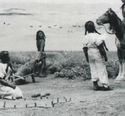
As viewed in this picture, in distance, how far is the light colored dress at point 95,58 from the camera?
1432 centimetres

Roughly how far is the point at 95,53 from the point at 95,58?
0.46 ft

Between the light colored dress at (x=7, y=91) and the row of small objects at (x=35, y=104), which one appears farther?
the light colored dress at (x=7, y=91)

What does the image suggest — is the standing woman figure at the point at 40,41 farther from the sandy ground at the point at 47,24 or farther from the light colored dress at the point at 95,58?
the light colored dress at the point at 95,58

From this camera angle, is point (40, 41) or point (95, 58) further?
point (40, 41)

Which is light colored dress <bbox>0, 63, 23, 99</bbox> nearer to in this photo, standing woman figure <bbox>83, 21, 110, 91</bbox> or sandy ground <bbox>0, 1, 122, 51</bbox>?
standing woman figure <bbox>83, 21, 110, 91</bbox>

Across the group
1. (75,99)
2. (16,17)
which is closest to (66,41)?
(16,17)

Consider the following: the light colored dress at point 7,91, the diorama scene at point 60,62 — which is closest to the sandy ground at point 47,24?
the diorama scene at point 60,62

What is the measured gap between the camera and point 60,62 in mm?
21766

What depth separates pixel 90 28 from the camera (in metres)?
14.3

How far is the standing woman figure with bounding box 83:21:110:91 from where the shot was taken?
14.3 metres

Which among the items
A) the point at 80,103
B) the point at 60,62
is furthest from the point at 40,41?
the point at 80,103

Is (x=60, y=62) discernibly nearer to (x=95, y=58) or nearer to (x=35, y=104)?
(x=95, y=58)

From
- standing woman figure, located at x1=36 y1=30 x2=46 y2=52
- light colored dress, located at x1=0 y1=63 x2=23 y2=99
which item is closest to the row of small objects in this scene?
A: light colored dress, located at x1=0 y1=63 x2=23 y2=99

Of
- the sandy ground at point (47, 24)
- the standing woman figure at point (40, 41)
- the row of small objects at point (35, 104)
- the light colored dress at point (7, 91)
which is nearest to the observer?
the row of small objects at point (35, 104)
